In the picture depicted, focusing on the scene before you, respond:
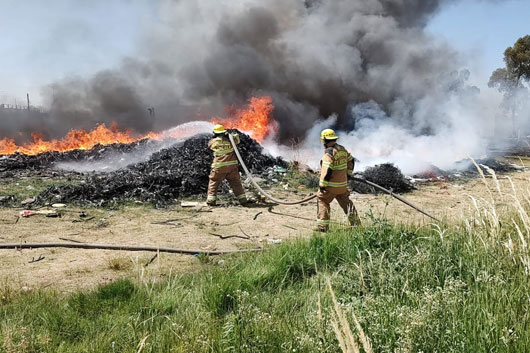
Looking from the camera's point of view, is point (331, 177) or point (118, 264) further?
point (331, 177)

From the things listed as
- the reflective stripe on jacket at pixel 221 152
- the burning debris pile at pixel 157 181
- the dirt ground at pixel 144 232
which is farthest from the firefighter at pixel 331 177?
the burning debris pile at pixel 157 181

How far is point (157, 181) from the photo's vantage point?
31.7ft

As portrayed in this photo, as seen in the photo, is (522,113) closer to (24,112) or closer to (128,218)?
(128,218)

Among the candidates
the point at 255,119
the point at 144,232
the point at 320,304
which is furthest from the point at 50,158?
the point at 320,304

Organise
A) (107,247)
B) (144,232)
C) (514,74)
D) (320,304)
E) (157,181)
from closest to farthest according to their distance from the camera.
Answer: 1. (320,304)
2. (107,247)
3. (144,232)
4. (157,181)
5. (514,74)

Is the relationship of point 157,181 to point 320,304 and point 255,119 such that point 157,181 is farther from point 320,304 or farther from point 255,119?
point 255,119

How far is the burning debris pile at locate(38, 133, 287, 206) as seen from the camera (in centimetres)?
877

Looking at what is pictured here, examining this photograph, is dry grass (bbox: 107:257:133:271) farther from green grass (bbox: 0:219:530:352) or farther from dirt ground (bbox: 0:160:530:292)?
green grass (bbox: 0:219:530:352)

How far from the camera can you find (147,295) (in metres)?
3.30

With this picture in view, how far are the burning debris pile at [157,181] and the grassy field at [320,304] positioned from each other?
5253mm

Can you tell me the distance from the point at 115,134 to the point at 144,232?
47.6 feet

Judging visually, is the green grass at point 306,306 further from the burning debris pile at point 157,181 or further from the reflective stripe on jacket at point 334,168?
the burning debris pile at point 157,181

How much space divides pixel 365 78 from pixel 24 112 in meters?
21.3

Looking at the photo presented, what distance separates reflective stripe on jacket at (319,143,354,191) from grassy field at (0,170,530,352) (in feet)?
6.17
